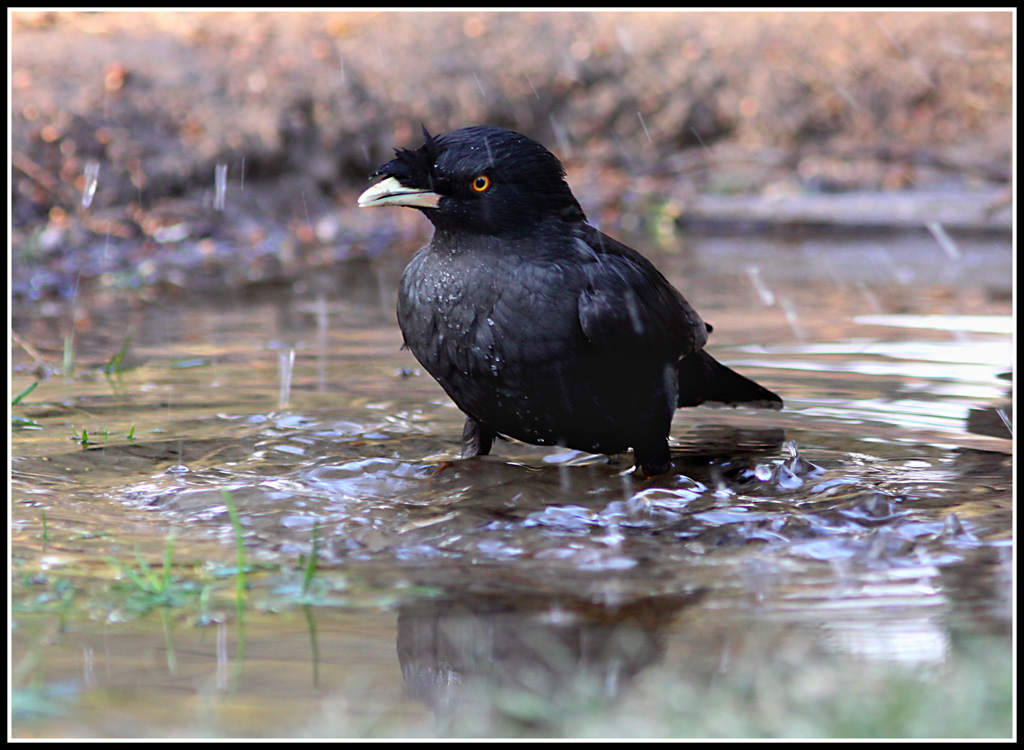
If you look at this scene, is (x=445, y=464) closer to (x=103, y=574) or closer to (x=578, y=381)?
(x=578, y=381)

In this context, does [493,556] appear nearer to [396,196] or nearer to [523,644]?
[523,644]

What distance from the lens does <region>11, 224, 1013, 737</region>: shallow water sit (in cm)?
244

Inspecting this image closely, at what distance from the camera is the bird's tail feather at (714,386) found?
4.75m

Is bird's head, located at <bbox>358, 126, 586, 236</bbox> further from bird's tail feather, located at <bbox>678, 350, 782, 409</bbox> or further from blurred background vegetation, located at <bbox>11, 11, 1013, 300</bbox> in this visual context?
blurred background vegetation, located at <bbox>11, 11, 1013, 300</bbox>

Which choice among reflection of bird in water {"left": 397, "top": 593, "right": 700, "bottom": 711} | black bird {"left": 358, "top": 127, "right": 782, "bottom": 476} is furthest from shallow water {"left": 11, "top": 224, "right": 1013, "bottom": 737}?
black bird {"left": 358, "top": 127, "right": 782, "bottom": 476}

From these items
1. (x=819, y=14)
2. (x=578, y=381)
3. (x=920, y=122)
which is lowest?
(x=578, y=381)

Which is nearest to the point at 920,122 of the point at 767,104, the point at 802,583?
the point at 767,104

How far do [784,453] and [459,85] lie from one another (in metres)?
9.49

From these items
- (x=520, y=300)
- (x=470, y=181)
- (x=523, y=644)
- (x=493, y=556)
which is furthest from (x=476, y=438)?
(x=523, y=644)

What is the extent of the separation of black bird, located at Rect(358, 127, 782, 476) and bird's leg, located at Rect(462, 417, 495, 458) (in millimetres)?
338

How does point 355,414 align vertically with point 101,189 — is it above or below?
below

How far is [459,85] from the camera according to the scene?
43.5 feet

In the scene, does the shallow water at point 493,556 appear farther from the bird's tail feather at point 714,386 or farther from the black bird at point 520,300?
the black bird at point 520,300

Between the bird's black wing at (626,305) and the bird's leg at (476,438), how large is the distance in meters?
0.72
